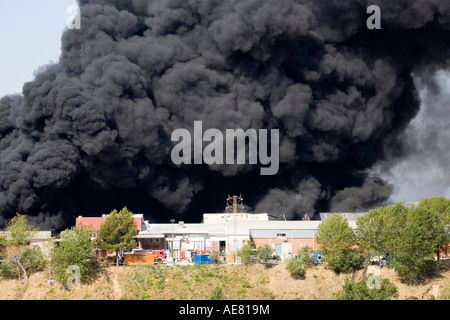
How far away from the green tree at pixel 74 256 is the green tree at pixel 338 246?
15.5 metres

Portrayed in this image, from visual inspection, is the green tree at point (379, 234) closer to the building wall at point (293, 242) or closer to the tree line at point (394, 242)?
the tree line at point (394, 242)

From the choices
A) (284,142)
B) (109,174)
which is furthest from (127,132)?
(284,142)

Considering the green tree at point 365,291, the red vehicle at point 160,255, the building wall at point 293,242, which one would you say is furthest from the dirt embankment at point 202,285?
the building wall at point 293,242

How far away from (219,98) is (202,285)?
34.3m

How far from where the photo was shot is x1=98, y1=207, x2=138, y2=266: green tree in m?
63.3

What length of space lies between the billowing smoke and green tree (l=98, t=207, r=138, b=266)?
45.6 ft

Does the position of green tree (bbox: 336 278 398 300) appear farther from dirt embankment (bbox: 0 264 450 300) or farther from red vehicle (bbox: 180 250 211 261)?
red vehicle (bbox: 180 250 211 261)

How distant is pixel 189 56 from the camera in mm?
90875

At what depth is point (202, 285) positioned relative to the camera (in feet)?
191

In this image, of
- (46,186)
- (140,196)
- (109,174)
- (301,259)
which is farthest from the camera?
(140,196)

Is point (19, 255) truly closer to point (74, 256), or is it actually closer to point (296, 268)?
point (74, 256)

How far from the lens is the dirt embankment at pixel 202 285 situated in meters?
57.1
